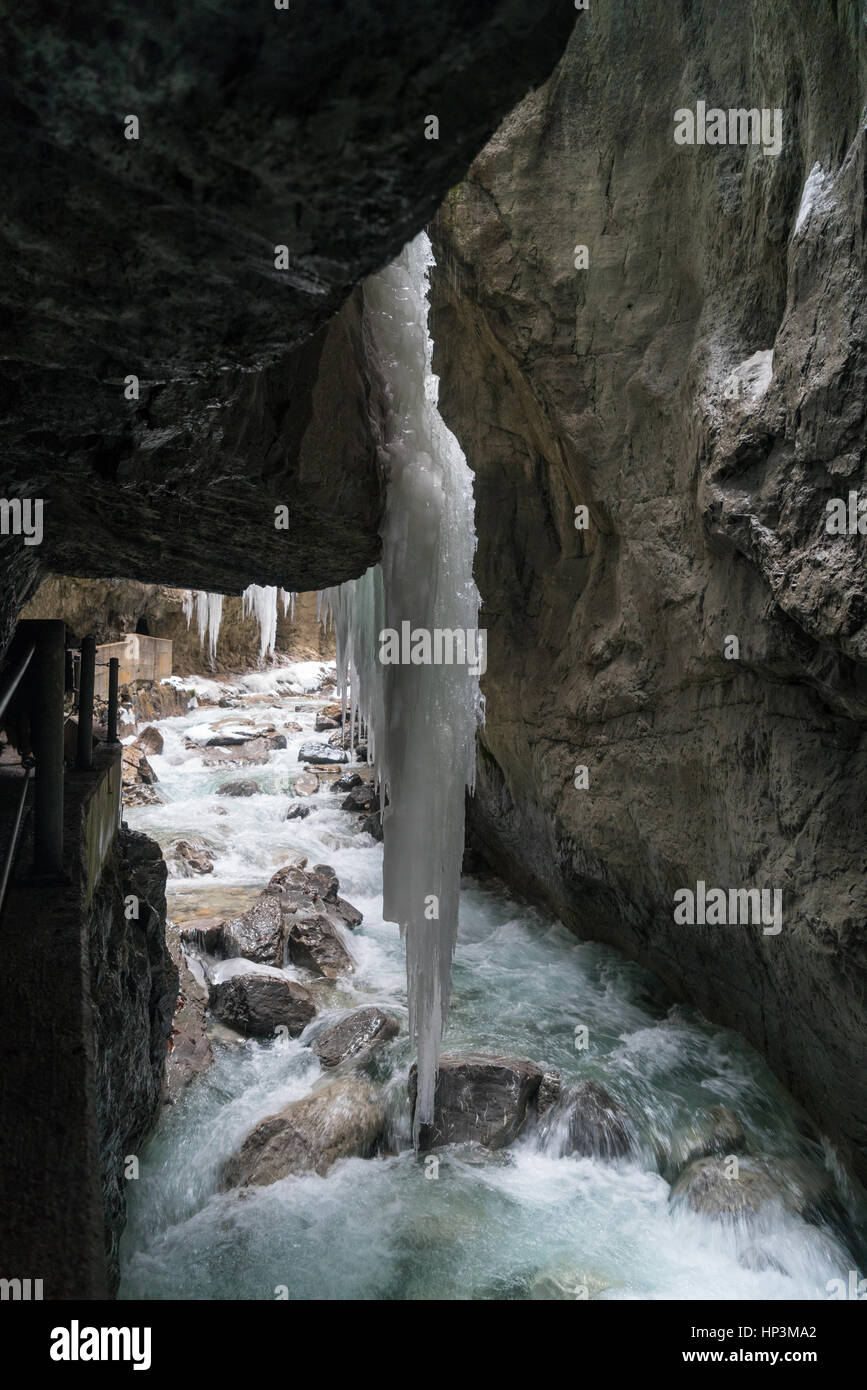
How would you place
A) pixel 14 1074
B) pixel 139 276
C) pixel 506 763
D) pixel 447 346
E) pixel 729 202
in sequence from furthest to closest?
pixel 506 763
pixel 447 346
pixel 729 202
pixel 14 1074
pixel 139 276

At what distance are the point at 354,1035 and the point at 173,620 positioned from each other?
1974 cm

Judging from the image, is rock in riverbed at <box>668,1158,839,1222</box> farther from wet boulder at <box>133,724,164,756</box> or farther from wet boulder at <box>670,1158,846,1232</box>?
wet boulder at <box>133,724,164,756</box>

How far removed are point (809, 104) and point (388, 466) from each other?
9.28 ft

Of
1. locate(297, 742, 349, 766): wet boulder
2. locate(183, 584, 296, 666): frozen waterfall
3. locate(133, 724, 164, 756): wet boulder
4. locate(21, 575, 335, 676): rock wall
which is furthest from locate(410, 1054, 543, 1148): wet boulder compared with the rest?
locate(183, 584, 296, 666): frozen waterfall

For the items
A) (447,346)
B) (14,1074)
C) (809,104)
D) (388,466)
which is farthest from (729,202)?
(14,1074)

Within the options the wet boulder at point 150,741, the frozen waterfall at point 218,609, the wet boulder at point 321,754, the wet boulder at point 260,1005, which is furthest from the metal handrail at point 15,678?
the frozen waterfall at point 218,609

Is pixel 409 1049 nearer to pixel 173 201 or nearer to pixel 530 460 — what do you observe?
pixel 530 460

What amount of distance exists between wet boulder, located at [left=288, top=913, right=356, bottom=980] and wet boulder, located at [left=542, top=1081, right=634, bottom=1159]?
119 inches

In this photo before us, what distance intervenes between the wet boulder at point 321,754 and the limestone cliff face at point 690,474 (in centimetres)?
923

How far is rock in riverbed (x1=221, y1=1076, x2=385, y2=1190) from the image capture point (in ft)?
17.2

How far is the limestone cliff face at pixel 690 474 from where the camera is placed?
3889 millimetres

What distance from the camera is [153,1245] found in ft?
15.5

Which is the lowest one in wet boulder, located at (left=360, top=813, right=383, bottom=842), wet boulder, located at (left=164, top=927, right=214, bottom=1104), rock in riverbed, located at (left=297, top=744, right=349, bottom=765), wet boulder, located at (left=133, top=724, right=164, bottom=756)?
wet boulder, located at (left=164, top=927, right=214, bottom=1104)

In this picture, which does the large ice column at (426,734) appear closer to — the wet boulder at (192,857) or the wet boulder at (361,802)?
the wet boulder at (192,857)
